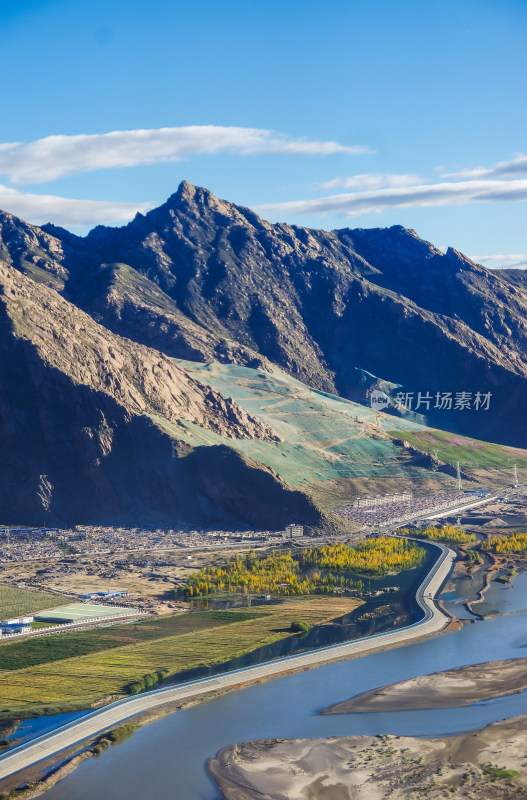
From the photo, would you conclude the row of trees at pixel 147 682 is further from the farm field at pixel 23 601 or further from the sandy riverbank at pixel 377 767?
the farm field at pixel 23 601

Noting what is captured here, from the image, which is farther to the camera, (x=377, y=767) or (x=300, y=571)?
(x=300, y=571)

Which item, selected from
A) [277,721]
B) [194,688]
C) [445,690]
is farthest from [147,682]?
[445,690]

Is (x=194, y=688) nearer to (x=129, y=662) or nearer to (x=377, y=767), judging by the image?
(x=129, y=662)

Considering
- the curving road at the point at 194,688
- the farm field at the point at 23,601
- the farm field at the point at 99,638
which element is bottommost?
the curving road at the point at 194,688

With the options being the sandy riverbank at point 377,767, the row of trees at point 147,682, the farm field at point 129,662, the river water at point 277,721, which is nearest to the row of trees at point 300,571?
the farm field at point 129,662

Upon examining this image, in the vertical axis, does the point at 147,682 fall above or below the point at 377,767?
above

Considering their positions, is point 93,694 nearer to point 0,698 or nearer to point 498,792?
point 0,698

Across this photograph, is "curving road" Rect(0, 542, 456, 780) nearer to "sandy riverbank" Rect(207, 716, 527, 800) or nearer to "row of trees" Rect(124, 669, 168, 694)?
"row of trees" Rect(124, 669, 168, 694)
